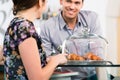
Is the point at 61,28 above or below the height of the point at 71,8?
below

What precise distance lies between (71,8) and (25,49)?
1.12 meters

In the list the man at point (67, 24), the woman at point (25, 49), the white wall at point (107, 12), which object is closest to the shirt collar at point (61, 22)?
the man at point (67, 24)

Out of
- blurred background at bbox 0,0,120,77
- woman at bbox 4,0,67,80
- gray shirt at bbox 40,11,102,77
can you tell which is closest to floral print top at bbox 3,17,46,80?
woman at bbox 4,0,67,80

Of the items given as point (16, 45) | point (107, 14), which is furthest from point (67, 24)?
point (16, 45)

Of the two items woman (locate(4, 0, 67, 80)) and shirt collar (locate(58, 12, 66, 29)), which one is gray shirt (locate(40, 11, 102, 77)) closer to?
shirt collar (locate(58, 12, 66, 29))

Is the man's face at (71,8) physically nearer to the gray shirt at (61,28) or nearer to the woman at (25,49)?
the gray shirt at (61,28)

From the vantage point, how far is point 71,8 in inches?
84.4

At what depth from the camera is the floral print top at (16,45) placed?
111cm

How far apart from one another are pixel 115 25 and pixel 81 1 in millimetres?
327

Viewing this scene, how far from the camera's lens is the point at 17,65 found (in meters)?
1.15

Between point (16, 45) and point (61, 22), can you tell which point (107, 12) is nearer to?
point (61, 22)

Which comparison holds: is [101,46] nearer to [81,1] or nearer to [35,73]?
[81,1]

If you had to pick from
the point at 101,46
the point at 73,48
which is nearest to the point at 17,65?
the point at 73,48

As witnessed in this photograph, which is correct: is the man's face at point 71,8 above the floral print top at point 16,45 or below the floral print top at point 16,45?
above
